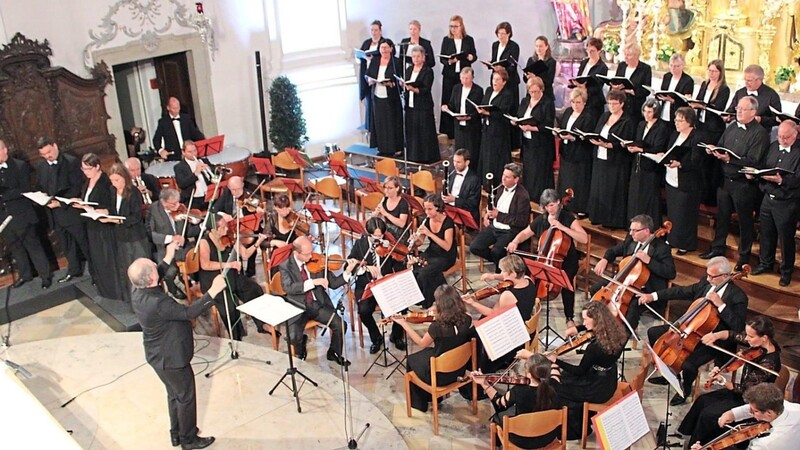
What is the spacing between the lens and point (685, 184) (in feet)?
24.6

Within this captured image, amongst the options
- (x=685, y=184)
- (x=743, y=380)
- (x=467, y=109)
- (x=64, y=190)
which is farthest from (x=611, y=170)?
(x=64, y=190)

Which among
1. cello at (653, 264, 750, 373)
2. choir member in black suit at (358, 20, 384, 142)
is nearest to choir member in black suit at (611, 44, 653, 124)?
cello at (653, 264, 750, 373)

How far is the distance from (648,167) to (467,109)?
2511mm

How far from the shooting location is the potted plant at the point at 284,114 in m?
11.6

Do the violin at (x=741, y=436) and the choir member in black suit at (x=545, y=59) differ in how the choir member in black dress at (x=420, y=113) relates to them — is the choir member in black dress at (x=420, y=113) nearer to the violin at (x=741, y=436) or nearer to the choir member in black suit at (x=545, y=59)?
the choir member in black suit at (x=545, y=59)

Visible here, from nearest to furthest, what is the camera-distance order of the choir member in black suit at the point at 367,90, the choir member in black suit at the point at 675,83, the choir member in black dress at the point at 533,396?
the choir member in black dress at the point at 533,396
the choir member in black suit at the point at 675,83
the choir member in black suit at the point at 367,90

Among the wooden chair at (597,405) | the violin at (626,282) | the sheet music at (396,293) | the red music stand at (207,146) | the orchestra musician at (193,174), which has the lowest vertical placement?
the wooden chair at (597,405)

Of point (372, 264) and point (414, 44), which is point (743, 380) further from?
point (414, 44)

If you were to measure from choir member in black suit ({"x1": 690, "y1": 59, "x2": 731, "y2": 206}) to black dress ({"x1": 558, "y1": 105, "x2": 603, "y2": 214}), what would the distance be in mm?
1041

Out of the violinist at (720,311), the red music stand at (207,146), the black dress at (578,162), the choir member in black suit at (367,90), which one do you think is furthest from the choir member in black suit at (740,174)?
the choir member in black suit at (367,90)

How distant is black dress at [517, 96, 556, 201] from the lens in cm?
870

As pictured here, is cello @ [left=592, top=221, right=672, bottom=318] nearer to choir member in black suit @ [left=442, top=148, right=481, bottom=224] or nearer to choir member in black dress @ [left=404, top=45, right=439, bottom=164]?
choir member in black suit @ [left=442, top=148, right=481, bottom=224]

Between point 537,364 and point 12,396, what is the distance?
315 centimetres

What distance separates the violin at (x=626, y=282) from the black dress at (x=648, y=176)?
3.99 feet
